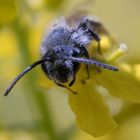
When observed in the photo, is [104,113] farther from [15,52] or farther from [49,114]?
[15,52]

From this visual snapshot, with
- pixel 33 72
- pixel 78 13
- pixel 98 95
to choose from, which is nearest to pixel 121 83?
pixel 98 95

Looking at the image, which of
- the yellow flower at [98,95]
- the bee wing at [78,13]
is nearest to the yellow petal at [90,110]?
the yellow flower at [98,95]

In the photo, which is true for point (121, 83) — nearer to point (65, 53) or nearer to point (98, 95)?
point (98, 95)

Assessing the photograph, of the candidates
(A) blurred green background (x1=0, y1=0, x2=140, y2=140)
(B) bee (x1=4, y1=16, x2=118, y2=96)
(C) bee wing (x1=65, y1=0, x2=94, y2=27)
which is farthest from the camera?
(A) blurred green background (x1=0, y1=0, x2=140, y2=140)

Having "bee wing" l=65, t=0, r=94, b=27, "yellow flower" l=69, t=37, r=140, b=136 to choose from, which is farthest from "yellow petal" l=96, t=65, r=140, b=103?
"bee wing" l=65, t=0, r=94, b=27

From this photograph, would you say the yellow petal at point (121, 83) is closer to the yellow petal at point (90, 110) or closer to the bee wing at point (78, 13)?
the yellow petal at point (90, 110)

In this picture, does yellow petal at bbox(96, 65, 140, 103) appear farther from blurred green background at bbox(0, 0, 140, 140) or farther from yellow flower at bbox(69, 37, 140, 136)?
blurred green background at bbox(0, 0, 140, 140)
